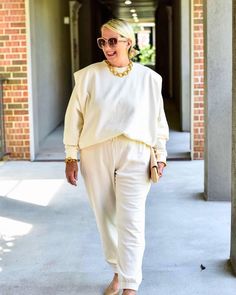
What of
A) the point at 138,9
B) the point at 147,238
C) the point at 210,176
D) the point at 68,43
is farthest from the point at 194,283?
the point at 138,9

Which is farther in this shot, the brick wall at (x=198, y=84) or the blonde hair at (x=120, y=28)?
the brick wall at (x=198, y=84)

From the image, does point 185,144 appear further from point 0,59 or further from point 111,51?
point 111,51

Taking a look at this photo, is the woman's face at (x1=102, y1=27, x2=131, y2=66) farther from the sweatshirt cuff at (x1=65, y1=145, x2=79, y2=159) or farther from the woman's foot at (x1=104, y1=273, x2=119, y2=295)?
the woman's foot at (x1=104, y1=273, x2=119, y2=295)

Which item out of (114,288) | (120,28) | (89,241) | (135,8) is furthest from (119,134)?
(135,8)

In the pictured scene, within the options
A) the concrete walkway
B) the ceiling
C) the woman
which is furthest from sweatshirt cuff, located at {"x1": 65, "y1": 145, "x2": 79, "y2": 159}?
the ceiling

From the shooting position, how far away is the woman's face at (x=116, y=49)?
2.90 m

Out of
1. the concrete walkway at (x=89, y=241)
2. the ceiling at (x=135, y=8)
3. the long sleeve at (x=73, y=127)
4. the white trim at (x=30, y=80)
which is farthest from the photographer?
the ceiling at (x=135, y=8)

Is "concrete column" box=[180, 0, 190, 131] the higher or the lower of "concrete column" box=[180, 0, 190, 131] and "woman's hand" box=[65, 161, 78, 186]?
the higher

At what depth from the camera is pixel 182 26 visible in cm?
947

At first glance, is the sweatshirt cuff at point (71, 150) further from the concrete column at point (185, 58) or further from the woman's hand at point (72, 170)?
the concrete column at point (185, 58)

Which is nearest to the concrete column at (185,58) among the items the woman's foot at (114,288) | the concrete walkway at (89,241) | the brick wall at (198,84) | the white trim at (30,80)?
the brick wall at (198,84)

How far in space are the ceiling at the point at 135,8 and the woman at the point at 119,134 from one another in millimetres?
15818

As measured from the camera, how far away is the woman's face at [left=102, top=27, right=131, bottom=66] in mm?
2896

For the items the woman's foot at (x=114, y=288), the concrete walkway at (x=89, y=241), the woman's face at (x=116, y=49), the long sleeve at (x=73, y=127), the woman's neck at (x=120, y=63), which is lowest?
the concrete walkway at (x=89, y=241)
